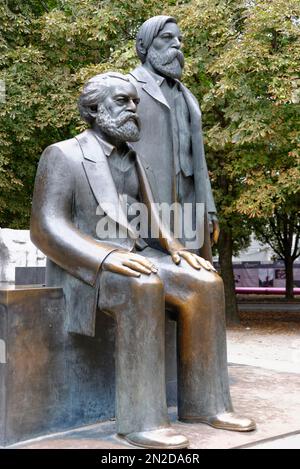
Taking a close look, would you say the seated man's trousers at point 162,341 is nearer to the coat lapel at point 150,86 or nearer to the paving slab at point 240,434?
the paving slab at point 240,434

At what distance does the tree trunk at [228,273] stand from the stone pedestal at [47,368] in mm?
10845

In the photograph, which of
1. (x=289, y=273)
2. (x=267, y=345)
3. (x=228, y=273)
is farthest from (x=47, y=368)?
(x=289, y=273)

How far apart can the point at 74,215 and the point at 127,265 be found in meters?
0.60

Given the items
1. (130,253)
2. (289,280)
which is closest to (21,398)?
(130,253)

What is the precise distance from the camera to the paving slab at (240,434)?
11.8 feet

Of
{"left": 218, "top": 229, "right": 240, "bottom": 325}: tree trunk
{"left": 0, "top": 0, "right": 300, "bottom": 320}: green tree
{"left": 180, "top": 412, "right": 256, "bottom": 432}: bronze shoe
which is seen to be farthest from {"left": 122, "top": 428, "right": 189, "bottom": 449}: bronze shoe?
{"left": 218, "top": 229, "right": 240, "bottom": 325}: tree trunk

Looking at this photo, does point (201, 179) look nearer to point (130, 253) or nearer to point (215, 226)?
point (215, 226)

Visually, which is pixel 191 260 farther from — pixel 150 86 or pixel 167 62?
pixel 167 62

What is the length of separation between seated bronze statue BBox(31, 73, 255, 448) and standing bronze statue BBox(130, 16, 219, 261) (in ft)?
1.62

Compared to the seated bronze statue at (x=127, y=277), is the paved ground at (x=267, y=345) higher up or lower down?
lower down

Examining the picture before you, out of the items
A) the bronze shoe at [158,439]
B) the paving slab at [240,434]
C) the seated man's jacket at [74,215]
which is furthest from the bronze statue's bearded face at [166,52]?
the bronze shoe at [158,439]

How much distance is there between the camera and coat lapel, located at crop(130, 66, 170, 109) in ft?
15.8

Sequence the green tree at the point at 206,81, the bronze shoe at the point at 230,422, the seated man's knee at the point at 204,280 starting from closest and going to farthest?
the bronze shoe at the point at 230,422 < the seated man's knee at the point at 204,280 < the green tree at the point at 206,81

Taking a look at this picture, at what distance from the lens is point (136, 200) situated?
4324 mm
